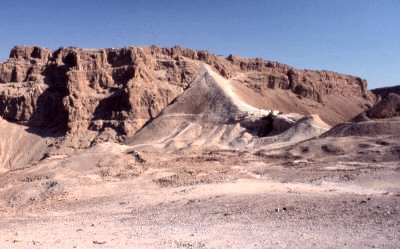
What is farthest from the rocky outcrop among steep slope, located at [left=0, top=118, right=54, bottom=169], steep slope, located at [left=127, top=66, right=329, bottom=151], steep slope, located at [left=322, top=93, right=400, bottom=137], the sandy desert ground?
steep slope, located at [left=0, top=118, right=54, bottom=169]

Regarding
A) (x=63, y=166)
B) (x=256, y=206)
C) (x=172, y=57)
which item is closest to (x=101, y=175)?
(x=63, y=166)

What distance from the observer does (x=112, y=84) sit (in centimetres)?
5175

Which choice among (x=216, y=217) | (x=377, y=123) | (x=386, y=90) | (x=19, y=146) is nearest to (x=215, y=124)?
(x=19, y=146)

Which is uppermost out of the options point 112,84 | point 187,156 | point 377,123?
point 112,84

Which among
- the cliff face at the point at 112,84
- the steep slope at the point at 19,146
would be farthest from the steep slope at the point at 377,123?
the steep slope at the point at 19,146

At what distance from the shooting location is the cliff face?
48.2 meters

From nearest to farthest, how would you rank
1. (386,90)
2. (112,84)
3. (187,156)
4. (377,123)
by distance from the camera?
(187,156)
(377,123)
(112,84)
(386,90)

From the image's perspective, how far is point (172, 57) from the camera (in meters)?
57.4

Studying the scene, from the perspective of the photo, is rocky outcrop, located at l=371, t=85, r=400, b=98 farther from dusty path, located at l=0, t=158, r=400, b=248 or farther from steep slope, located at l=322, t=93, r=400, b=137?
dusty path, located at l=0, t=158, r=400, b=248

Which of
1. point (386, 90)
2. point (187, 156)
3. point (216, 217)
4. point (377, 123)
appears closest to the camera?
point (216, 217)

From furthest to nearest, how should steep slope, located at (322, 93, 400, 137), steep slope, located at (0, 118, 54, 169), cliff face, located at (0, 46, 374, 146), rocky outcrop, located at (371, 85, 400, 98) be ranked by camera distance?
rocky outcrop, located at (371, 85, 400, 98) < cliff face, located at (0, 46, 374, 146) < steep slope, located at (0, 118, 54, 169) < steep slope, located at (322, 93, 400, 137)

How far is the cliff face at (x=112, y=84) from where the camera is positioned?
158ft

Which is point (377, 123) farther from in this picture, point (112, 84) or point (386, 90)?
point (386, 90)

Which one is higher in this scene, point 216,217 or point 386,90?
point 386,90
